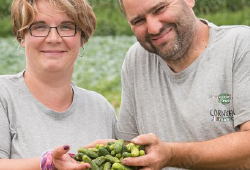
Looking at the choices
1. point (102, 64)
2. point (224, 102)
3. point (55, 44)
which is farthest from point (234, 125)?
point (102, 64)

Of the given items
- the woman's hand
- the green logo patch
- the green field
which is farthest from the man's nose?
the green field

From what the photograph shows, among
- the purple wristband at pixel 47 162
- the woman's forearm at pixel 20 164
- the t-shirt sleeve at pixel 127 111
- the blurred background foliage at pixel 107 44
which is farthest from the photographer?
the blurred background foliage at pixel 107 44

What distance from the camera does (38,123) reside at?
12.0 feet

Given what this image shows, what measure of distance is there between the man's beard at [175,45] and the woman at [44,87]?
1.71ft

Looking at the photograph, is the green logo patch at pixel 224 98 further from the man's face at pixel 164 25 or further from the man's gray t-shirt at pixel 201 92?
the man's face at pixel 164 25

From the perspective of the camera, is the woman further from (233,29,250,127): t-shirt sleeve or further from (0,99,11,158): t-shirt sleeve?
(233,29,250,127): t-shirt sleeve

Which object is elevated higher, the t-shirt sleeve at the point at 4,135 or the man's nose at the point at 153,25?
the man's nose at the point at 153,25

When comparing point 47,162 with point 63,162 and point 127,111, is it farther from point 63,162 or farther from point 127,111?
point 127,111

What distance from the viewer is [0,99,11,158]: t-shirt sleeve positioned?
3.49 metres

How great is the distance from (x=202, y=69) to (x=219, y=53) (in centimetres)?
15

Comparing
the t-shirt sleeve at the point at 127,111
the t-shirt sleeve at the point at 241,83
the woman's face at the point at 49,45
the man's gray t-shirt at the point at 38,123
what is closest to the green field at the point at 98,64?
the t-shirt sleeve at the point at 127,111

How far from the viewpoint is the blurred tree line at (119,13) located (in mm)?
16359

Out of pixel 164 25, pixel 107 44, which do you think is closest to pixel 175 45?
pixel 164 25

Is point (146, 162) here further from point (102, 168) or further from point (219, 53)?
point (219, 53)
